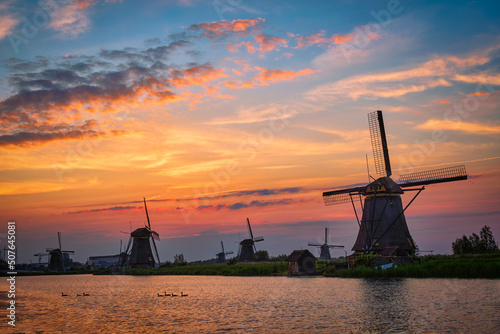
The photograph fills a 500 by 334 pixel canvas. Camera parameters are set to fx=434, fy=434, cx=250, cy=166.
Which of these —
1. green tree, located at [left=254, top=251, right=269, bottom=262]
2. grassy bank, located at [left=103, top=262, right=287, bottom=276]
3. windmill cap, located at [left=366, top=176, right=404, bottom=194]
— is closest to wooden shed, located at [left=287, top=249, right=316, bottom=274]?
grassy bank, located at [left=103, top=262, right=287, bottom=276]

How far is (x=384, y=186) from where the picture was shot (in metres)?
55.4

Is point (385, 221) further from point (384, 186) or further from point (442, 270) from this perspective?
point (442, 270)

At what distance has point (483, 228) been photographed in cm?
7606

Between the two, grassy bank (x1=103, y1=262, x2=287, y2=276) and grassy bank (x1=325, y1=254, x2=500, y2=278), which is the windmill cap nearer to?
grassy bank (x1=325, y1=254, x2=500, y2=278)

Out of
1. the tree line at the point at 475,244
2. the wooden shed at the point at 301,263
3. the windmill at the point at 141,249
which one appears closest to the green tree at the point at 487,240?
the tree line at the point at 475,244

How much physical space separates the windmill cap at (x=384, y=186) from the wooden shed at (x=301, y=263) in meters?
15.6

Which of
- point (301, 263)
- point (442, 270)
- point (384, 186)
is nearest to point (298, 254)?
point (301, 263)

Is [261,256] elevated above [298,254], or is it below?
below

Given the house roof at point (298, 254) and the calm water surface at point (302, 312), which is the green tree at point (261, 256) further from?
the calm water surface at point (302, 312)

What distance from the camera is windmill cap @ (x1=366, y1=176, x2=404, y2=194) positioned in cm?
5528

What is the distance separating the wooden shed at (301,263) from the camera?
65625mm

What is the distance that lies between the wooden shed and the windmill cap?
15.6 meters

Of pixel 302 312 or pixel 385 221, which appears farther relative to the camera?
pixel 385 221

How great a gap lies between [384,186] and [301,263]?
1856cm
